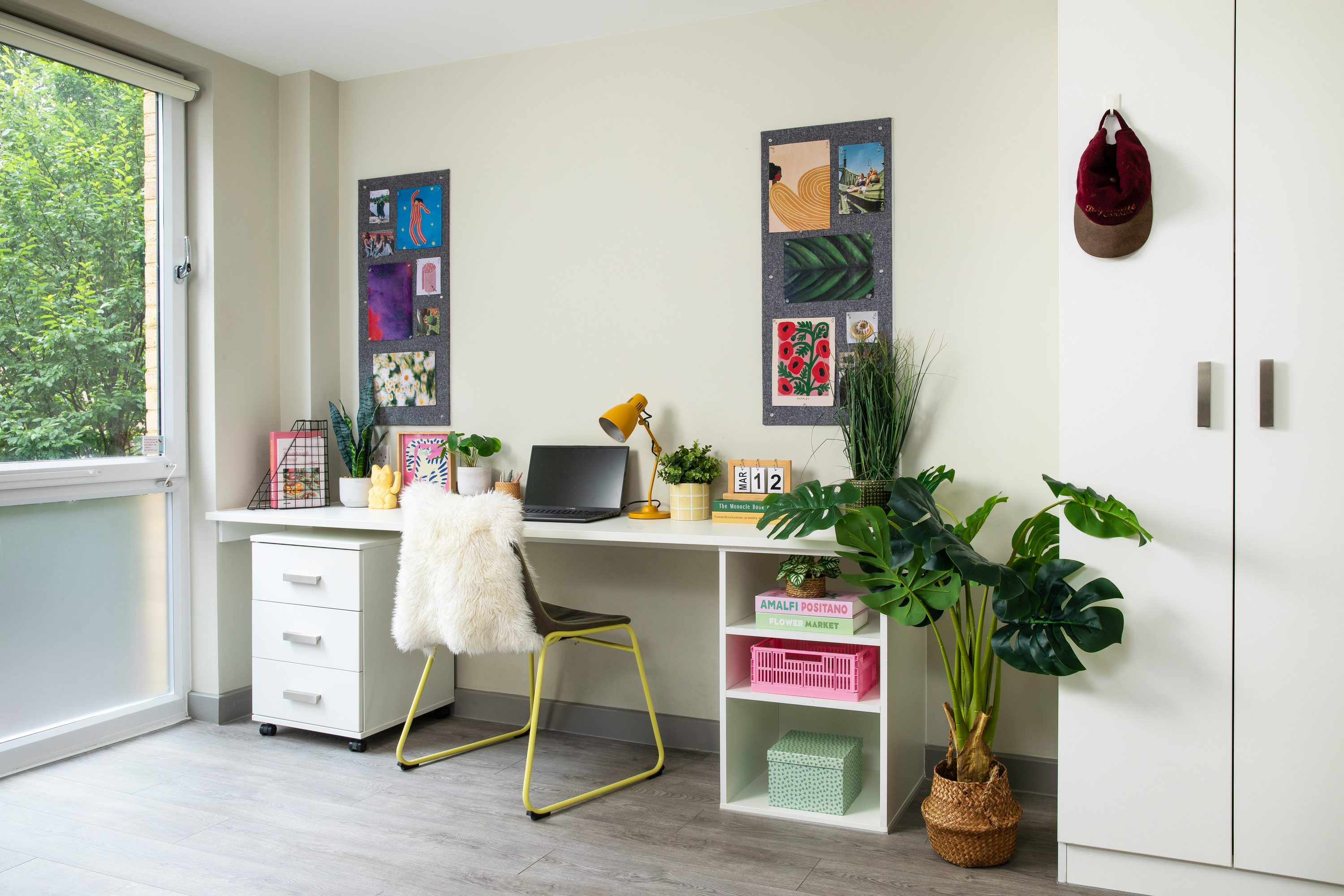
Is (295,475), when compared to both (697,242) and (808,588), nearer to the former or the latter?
(697,242)

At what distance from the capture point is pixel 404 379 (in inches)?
132

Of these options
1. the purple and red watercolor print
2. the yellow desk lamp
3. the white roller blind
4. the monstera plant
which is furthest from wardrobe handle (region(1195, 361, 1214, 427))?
the white roller blind

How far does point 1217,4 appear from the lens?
1.87 m

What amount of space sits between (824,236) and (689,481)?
84 cm

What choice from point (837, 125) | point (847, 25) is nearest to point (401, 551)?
point (837, 125)

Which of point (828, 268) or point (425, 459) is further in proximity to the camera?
point (425, 459)

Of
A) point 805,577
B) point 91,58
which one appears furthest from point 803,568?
point 91,58

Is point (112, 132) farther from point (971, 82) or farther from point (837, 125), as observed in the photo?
point (971, 82)

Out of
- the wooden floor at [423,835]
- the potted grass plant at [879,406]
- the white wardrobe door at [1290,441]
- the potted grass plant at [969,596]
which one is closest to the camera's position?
the white wardrobe door at [1290,441]

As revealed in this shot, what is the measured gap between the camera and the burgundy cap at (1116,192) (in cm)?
189

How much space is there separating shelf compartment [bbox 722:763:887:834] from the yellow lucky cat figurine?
1531 millimetres

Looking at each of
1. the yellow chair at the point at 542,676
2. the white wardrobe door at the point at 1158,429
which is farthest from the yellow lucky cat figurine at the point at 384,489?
the white wardrobe door at the point at 1158,429

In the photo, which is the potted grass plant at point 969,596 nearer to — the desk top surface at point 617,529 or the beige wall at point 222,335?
the desk top surface at point 617,529

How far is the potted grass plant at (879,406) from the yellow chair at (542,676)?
0.80 meters
